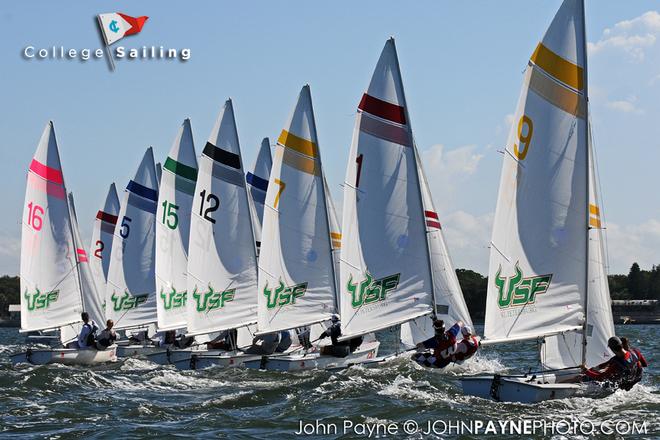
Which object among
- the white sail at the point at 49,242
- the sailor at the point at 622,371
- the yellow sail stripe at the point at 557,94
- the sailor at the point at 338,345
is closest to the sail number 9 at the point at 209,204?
the white sail at the point at 49,242

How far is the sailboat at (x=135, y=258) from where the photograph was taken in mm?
38531

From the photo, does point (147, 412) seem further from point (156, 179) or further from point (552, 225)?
point (156, 179)

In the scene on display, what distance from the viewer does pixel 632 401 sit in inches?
761

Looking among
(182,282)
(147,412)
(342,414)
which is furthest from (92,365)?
(342,414)

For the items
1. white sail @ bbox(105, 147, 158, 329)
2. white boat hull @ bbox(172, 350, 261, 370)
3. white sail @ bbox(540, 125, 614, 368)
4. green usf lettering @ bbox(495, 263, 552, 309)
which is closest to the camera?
white sail @ bbox(540, 125, 614, 368)

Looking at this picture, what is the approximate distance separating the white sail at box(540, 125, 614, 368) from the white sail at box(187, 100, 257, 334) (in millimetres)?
11952

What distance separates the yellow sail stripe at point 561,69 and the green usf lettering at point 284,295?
10.5m

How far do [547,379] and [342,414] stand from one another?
379 cm

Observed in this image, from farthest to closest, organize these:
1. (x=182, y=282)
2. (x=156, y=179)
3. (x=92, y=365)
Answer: (x=156, y=179), (x=182, y=282), (x=92, y=365)

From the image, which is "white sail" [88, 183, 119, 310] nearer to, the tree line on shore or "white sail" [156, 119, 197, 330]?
"white sail" [156, 119, 197, 330]

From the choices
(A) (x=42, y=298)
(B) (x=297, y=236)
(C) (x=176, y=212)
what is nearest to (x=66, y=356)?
(A) (x=42, y=298)

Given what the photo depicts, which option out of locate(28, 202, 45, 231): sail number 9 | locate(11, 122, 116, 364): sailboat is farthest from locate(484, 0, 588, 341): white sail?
locate(28, 202, 45, 231): sail number 9

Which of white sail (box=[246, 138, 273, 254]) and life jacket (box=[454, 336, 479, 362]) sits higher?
white sail (box=[246, 138, 273, 254])

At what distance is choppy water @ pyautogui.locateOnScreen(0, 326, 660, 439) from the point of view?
58.9ft
